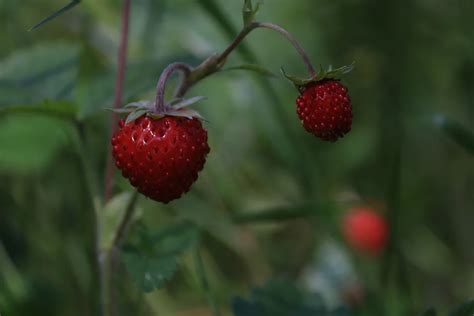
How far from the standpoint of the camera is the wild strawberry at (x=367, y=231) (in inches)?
113

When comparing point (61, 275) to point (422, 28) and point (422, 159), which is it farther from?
point (422, 28)

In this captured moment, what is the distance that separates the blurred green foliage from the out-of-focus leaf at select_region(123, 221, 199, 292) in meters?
0.04

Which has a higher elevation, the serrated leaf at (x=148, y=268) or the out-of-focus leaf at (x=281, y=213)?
the serrated leaf at (x=148, y=268)

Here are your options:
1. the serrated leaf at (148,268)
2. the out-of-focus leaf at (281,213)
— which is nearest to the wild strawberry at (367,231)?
the out-of-focus leaf at (281,213)

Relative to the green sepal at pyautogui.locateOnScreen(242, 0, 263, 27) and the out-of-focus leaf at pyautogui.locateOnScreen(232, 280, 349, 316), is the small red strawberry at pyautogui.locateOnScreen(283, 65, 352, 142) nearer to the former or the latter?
the green sepal at pyautogui.locateOnScreen(242, 0, 263, 27)

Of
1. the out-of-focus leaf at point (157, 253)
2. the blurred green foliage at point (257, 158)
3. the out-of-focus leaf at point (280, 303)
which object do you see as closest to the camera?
the out-of-focus leaf at point (157, 253)

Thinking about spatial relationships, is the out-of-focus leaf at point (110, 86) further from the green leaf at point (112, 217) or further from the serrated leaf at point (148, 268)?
the serrated leaf at point (148, 268)

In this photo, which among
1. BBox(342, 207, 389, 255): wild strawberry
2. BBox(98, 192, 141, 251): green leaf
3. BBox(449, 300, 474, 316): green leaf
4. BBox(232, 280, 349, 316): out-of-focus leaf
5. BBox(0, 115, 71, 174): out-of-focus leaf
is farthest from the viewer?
BBox(342, 207, 389, 255): wild strawberry

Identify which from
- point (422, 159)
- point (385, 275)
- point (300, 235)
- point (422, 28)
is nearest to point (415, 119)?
point (422, 159)

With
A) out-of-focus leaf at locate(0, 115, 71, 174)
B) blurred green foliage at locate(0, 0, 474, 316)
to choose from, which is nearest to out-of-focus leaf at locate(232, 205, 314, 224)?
blurred green foliage at locate(0, 0, 474, 316)

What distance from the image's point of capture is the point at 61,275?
2.20 meters

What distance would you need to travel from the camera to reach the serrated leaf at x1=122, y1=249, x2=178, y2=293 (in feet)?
4.57

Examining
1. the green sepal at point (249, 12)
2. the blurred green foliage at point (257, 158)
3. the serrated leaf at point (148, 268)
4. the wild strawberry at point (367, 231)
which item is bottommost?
the wild strawberry at point (367, 231)

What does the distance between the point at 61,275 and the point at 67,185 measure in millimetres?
400
